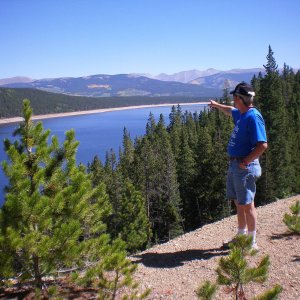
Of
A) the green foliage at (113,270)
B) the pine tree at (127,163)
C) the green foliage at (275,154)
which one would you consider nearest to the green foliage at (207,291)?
the green foliage at (113,270)

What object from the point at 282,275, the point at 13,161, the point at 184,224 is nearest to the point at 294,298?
the point at 282,275

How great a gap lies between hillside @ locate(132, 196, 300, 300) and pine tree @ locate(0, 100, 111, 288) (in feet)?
3.79

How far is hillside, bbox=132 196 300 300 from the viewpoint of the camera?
512 cm

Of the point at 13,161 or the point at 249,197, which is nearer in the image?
the point at 13,161

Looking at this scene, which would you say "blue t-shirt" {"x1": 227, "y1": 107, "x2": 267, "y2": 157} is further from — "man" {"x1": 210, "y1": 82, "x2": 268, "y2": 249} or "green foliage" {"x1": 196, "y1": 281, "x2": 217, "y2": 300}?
"green foliage" {"x1": 196, "y1": 281, "x2": 217, "y2": 300}

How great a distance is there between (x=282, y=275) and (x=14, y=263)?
143 inches

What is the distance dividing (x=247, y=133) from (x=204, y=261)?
7.16 feet

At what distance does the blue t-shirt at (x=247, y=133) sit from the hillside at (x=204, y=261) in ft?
5.68

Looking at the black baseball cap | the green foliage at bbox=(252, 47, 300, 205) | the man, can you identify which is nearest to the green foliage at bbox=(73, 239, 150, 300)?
the man

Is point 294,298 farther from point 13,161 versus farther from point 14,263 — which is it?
point 13,161

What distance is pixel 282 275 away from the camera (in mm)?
5266

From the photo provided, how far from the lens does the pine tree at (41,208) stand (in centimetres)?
430

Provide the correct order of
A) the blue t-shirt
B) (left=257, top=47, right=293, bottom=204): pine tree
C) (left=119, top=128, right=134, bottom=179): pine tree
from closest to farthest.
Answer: the blue t-shirt
(left=257, top=47, right=293, bottom=204): pine tree
(left=119, top=128, right=134, bottom=179): pine tree

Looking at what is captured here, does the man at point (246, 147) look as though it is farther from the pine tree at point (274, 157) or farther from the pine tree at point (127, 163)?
the pine tree at point (127, 163)
